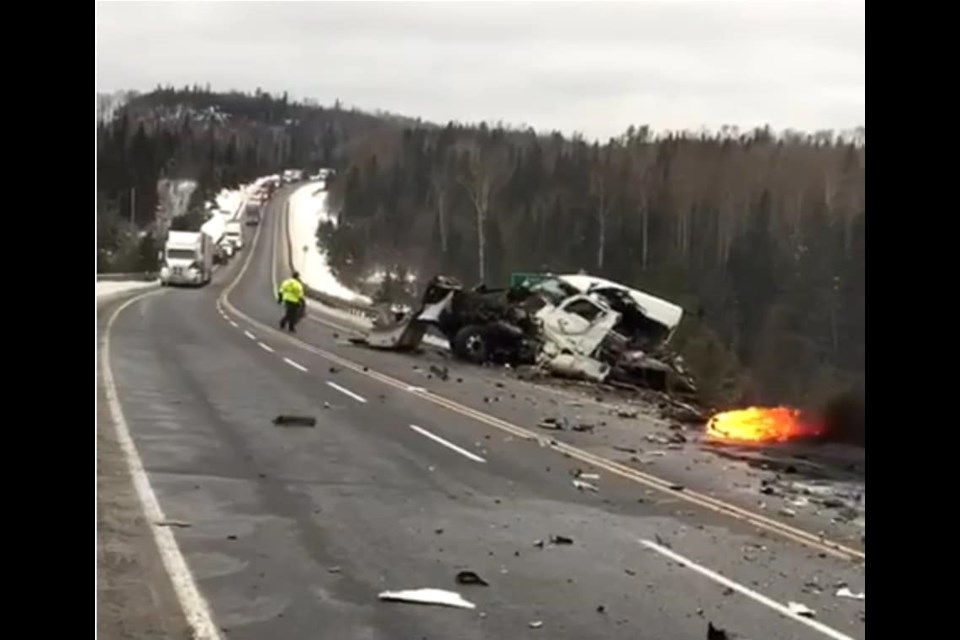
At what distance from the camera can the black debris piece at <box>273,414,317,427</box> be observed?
999 cm

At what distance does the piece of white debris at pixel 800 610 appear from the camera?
5.24 m

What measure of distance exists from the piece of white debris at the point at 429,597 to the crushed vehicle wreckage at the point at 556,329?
7140 millimetres

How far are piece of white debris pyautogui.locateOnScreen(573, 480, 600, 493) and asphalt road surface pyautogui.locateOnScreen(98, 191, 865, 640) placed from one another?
0.11ft

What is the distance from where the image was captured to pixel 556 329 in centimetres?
1498

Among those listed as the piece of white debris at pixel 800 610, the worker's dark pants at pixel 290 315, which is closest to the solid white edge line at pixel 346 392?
the worker's dark pants at pixel 290 315

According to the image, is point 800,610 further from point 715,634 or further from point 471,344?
point 471,344

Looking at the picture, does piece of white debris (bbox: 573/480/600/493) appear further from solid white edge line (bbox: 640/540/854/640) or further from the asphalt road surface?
solid white edge line (bbox: 640/540/854/640)

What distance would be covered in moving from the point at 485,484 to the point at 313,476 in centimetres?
116

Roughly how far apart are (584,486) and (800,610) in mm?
2922

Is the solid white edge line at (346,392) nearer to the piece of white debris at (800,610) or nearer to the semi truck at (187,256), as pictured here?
the semi truck at (187,256)

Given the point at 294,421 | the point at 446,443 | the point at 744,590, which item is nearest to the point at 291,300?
the point at 294,421

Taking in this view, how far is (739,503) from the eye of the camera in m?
7.88
